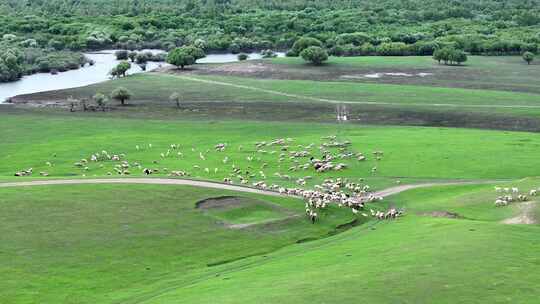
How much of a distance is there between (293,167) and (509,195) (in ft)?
87.8

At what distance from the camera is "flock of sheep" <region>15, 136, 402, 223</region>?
74.6 m

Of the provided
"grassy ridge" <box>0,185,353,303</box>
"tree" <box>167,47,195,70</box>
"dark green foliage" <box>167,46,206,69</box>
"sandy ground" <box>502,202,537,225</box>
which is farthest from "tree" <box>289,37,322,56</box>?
"sandy ground" <box>502,202,537,225</box>

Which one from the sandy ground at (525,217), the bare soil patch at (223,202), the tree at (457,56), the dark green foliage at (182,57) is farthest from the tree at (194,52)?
the sandy ground at (525,217)

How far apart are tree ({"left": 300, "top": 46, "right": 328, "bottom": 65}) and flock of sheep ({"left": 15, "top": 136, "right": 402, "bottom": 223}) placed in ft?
231

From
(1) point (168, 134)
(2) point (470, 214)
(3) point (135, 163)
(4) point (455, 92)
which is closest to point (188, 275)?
(2) point (470, 214)

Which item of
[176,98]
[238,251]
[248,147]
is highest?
[238,251]

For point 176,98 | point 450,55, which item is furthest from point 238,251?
point 450,55

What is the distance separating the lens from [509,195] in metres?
74.2

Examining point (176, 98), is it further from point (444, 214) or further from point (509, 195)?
point (509, 195)

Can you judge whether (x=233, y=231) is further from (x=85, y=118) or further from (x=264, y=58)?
(x=264, y=58)

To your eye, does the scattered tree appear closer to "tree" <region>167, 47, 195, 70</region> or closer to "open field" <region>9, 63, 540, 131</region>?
"tree" <region>167, 47, 195, 70</region>

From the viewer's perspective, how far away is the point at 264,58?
192875 mm

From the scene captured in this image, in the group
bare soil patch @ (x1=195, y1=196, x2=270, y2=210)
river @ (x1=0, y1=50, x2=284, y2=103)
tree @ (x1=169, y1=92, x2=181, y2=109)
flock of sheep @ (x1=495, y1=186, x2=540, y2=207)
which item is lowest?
river @ (x1=0, y1=50, x2=284, y2=103)

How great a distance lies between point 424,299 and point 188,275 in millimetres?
16822
